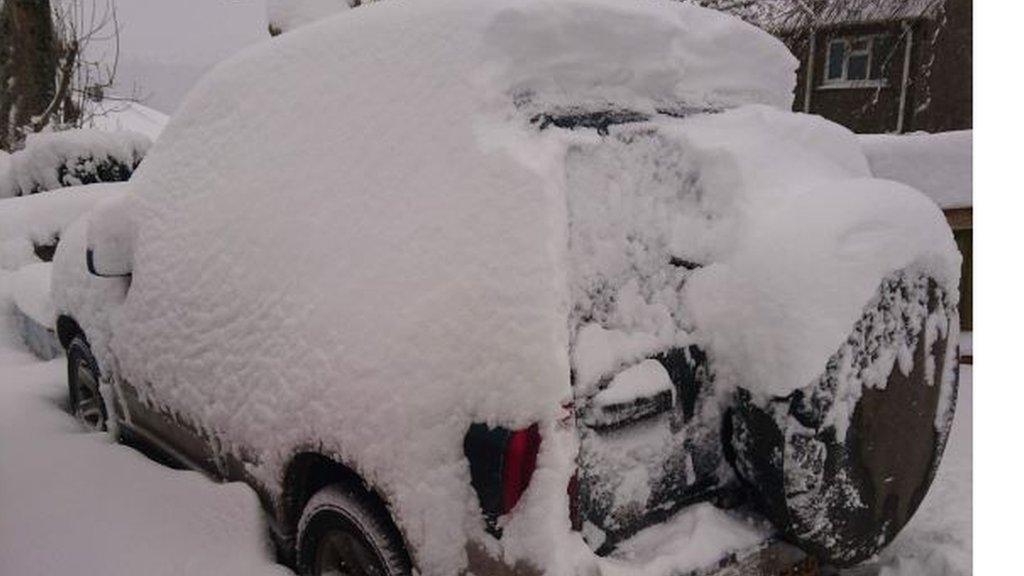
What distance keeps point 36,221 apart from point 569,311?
4738 millimetres

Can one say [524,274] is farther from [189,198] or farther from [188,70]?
[188,70]

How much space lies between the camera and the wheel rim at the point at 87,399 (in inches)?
128

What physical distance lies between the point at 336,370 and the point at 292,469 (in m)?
0.40

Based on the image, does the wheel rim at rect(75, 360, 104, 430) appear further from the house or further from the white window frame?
the white window frame

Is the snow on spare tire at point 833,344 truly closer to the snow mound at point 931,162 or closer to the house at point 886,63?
the snow mound at point 931,162

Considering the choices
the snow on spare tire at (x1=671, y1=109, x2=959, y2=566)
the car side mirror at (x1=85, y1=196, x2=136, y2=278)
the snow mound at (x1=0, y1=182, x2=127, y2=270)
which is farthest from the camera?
the snow mound at (x1=0, y1=182, x2=127, y2=270)

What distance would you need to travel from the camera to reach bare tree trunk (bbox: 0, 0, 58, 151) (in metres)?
5.92

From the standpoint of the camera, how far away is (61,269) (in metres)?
3.34

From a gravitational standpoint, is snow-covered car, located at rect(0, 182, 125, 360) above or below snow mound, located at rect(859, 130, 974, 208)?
below

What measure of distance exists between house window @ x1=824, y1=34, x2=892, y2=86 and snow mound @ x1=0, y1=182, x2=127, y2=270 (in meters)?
4.39

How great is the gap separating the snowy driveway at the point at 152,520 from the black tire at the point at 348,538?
0.21 m

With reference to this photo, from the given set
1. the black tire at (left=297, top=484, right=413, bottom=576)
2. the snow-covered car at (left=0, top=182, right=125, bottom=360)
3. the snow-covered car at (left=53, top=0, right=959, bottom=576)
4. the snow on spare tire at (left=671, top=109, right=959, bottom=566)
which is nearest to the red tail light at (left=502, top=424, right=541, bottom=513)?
the snow-covered car at (left=53, top=0, right=959, bottom=576)

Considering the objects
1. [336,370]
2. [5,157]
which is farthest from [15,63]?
[336,370]

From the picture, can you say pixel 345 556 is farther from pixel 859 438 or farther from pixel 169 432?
pixel 859 438
